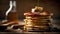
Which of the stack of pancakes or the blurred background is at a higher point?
the blurred background

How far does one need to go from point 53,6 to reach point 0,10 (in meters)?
0.38

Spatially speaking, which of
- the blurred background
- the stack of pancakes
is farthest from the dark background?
the stack of pancakes

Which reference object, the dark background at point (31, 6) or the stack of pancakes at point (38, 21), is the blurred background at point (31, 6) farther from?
the stack of pancakes at point (38, 21)

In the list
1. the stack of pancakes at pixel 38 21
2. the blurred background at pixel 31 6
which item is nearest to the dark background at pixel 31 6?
the blurred background at pixel 31 6

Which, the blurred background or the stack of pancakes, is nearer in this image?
the stack of pancakes

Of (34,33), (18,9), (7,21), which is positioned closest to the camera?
(34,33)

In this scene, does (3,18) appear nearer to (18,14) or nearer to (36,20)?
(18,14)

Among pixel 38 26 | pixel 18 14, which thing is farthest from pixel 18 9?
pixel 38 26

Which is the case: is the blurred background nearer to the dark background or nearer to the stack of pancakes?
the dark background

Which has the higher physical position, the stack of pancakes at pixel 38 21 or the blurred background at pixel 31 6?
the blurred background at pixel 31 6

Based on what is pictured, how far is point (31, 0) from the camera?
3.69 feet

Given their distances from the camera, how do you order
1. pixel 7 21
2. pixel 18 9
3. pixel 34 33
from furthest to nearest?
pixel 18 9 < pixel 7 21 < pixel 34 33

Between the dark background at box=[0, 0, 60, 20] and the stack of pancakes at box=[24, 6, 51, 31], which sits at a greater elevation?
the dark background at box=[0, 0, 60, 20]

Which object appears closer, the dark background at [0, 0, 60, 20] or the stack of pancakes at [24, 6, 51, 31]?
the stack of pancakes at [24, 6, 51, 31]
